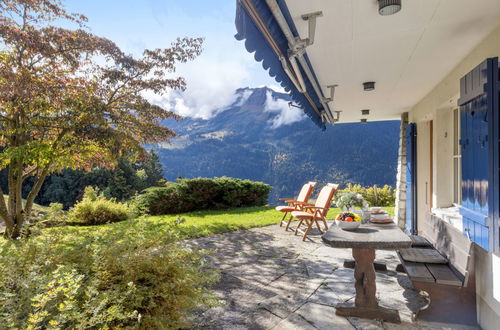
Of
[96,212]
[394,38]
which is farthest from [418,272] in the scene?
[96,212]

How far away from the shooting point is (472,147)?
2377mm

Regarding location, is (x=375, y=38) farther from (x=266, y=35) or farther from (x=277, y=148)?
(x=277, y=148)

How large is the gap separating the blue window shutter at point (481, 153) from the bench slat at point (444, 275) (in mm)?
→ 363

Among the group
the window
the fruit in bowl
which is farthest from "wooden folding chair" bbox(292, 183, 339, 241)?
the fruit in bowl

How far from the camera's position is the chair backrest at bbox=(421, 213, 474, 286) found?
236 centimetres

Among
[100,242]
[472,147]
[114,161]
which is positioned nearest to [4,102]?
[114,161]

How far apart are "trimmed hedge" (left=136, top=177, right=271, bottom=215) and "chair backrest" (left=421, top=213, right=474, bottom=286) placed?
24.4 feet

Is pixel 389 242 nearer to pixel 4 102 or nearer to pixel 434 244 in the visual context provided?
pixel 434 244

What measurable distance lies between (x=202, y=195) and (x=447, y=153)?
7.52m

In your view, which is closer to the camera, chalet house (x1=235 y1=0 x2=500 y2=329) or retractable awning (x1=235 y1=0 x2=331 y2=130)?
retractable awning (x1=235 y1=0 x2=331 y2=130)

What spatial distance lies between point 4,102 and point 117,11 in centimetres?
278

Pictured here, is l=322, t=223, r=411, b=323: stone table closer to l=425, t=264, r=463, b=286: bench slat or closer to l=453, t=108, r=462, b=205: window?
l=425, t=264, r=463, b=286: bench slat

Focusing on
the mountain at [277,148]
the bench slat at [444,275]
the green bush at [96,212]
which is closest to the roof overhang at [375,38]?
the bench slat at [444,275]

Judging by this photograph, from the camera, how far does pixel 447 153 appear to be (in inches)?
162
